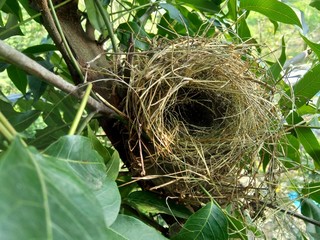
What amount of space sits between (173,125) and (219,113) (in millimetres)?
113

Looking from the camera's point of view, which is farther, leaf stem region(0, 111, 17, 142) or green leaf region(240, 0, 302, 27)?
green leaf region(240, 0, 302, 27)

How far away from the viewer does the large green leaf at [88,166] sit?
0.37 meters

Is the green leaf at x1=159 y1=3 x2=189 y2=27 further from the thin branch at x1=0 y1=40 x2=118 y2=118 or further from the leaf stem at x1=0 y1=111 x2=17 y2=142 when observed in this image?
the leaf stem at x1=0 y1=111 x2=17 y2=142

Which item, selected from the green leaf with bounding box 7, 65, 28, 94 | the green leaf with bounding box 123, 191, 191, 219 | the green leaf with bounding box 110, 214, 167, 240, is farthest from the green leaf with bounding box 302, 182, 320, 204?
the green leaf with bounding box 7, 65, 28, 94

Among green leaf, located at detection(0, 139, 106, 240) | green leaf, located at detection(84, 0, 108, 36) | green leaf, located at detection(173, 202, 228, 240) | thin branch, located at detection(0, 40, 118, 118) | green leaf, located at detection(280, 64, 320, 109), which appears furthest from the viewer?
green leaf, located at detection(280, 64, 320, 109)

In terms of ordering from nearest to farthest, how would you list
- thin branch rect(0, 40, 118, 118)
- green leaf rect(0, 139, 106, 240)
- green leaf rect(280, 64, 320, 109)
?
green leaf rect(0, 139, 106, 240), thin branch rect(0, 40, 118, 118), green leaf rect(280, 64, 320, 109)

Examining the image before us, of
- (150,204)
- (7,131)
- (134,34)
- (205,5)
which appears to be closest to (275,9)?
(205,5)

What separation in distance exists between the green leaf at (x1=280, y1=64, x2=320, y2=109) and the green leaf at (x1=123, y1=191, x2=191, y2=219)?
259 millimetres

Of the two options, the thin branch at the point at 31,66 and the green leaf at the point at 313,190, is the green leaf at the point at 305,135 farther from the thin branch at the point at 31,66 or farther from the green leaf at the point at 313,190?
the thin branch at the point at 31,66

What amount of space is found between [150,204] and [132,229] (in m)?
0.17

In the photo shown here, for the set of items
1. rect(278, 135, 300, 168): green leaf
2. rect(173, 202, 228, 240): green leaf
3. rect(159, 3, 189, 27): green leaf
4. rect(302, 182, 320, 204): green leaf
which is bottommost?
rect(302, 182, 320, 204): green leaf

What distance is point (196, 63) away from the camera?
2.21 ft

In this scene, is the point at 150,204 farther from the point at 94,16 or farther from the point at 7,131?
the point at 7,131

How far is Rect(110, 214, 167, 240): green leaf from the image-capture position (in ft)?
1.38
